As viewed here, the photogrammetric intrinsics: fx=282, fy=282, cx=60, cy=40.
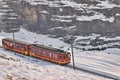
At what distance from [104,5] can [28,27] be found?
2219 cm

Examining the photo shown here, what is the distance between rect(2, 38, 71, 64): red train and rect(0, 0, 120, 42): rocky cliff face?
782 inches

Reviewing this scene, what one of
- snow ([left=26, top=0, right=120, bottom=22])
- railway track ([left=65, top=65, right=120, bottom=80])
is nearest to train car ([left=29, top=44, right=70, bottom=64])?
railway track ([left=65, top=65, right=120, bottom=80])

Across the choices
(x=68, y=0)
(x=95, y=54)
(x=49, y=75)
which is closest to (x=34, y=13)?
(x=68, y=0)

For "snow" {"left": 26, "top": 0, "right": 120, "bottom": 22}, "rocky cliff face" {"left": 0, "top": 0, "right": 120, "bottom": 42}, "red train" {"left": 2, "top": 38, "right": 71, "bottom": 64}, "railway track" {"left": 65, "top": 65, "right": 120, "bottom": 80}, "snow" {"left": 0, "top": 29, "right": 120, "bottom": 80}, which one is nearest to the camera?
"snow" {"left": 0, "top": 29, "right": 120, "bottom": 80}

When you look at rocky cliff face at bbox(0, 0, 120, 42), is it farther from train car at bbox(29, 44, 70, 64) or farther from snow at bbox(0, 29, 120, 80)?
train car at bbox(29, 44, 70, 64)

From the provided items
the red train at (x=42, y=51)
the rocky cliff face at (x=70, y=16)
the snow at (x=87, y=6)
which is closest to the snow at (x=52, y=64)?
the red train at (x=42, y=51)

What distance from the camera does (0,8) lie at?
278ft

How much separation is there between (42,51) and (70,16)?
2817cm

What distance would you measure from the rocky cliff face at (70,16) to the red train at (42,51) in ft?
65.2

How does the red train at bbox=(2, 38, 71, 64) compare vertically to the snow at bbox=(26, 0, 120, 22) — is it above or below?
below

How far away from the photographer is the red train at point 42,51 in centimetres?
4706

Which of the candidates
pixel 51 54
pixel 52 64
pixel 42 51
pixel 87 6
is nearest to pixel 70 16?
pixel 87 6

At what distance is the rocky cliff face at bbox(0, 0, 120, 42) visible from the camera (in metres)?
71.9

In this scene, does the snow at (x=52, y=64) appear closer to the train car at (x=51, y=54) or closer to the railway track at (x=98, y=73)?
the train car at (x=51, y=54)
